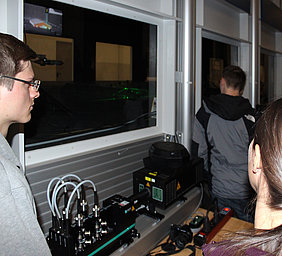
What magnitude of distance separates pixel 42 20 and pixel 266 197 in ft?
4.79

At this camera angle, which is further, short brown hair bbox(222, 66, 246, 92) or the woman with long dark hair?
short brown hair bbox(222, 66, 246, 92)

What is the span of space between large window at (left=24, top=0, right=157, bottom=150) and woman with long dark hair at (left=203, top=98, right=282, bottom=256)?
1.20 metres

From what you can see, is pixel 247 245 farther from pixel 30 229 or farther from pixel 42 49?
pixel 42 49

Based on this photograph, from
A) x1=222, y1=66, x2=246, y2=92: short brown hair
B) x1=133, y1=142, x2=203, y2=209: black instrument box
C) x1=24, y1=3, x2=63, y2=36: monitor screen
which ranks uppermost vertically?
x1=24, y1=3, x2=63, y2=36: monitor screen

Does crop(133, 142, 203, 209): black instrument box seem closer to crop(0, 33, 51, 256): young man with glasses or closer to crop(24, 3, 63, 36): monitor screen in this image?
crop(0, 33, 51, 256): young man with glasses

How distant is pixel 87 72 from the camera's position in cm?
198

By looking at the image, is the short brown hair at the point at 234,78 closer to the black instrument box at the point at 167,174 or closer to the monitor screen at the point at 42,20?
the black instrument box at the point at 167,174

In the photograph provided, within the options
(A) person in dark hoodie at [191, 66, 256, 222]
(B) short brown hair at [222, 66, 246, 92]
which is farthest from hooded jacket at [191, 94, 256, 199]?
(B) short brown hair at [222, 66, 246, 92]

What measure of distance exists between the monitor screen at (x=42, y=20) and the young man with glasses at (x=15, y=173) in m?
0.55

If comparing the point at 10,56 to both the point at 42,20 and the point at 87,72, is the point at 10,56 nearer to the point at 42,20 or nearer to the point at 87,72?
the point at 42,20

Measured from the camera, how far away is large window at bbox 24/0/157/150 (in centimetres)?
169

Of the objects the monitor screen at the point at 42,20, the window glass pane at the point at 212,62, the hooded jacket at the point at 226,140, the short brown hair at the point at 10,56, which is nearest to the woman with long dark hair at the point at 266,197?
the short brown hair at the point at 10,56

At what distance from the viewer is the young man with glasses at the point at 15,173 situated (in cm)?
90

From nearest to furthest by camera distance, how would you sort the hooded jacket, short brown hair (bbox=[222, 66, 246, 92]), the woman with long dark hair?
1. the woman with long dark hair
2. the hooded jacket
3. short brown hair (bbox=[222, 66, 246, 92])
